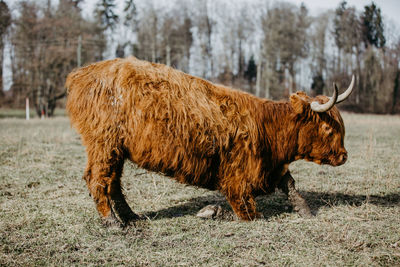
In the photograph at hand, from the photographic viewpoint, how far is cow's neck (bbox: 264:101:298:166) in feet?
13.8

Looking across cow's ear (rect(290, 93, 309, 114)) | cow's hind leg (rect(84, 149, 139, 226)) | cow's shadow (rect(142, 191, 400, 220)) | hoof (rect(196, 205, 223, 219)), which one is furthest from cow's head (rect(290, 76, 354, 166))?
cow's hind leg (rect(84, 149, 139, 226))

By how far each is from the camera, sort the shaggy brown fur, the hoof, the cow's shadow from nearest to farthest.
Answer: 1. the shaggy brown fur
2. the hoof
3. the cow's shadow

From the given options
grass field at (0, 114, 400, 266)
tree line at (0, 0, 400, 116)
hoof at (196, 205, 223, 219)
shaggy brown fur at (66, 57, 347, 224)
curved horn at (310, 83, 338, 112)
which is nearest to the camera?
grass field at (0, 114, 400, 266)

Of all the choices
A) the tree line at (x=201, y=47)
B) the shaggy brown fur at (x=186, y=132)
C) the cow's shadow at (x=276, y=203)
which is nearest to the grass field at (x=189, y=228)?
the cow's shadow at (x=276, y=203)

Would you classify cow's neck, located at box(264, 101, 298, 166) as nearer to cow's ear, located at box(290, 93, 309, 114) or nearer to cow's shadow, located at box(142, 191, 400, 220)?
cow's ear, located at box(290, 93, 309, 114)

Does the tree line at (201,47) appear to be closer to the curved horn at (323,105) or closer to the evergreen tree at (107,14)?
the evergreen tree at (107,14)

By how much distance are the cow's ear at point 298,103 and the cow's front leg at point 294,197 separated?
0.86 meters

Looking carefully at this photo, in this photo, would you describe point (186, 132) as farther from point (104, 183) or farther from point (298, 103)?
point (298, 103)

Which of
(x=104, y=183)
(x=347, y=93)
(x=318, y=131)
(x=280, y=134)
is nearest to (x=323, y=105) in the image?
(x=347, y=93)

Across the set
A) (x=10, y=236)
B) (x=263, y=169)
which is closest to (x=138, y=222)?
(x=10, y=236)

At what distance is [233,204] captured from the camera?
399 centimetres

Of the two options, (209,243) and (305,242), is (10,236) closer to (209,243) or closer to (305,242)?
(209,243)

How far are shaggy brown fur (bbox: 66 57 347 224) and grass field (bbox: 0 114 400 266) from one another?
1.22 feet

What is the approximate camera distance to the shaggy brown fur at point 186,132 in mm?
3680
